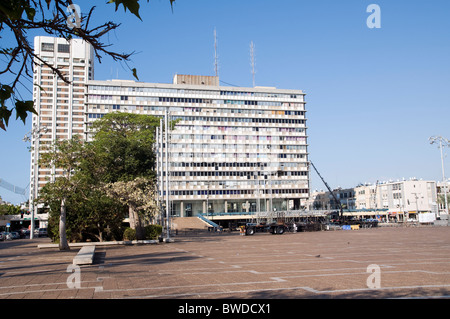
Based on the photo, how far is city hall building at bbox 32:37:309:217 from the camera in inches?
3462

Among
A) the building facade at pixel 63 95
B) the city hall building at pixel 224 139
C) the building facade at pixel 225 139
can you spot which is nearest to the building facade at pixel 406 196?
the city hall building at pixel 224 139

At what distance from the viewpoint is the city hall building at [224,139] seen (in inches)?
3462

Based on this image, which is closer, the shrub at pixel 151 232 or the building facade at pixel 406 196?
the shrub at pixel 151 232

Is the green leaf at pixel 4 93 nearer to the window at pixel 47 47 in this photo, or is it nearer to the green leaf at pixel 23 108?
the green leaf at pixel 23 108

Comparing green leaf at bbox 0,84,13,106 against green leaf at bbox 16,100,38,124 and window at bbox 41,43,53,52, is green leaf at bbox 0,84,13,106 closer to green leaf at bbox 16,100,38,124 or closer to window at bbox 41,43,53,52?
green leaf at bbox 16,100,38,124

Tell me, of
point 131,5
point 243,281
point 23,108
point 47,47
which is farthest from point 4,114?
point 47,47

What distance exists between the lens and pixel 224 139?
92.0 metres

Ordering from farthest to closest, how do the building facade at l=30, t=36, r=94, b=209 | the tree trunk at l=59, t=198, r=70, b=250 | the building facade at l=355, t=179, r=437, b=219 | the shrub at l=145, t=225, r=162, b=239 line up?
the building facade at l=30, t=36, r=94, b=209
the building facade at l=355, t=179, r=437, b=219
the shrub at l=145, t=225, r=162, b=239
the tree trunk at l=59, t=198, r=70, b=250

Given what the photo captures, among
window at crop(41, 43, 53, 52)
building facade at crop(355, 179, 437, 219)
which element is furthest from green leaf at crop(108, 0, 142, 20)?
window at crop(41, 43, 53, 52)

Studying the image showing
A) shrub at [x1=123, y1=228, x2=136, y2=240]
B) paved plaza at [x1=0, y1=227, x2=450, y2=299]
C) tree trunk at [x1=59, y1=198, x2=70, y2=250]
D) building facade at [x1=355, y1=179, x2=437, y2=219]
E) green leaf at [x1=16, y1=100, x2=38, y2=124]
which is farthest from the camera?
building facade at [x1=355, y1=179, x2=437, y2=219]

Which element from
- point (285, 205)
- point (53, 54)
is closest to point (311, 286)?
point (285, 205)

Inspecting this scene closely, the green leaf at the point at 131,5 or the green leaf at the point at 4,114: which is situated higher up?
the green leaf at the point at 131,5

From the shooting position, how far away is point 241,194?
300 ft

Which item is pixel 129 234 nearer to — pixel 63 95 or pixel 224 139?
pixel 224 139
